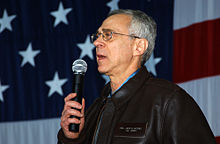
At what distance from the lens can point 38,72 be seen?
148 inches

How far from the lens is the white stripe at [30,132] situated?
359 centimetres

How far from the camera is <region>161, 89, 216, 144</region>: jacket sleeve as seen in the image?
1.04 metres

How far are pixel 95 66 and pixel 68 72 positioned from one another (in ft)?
1.34

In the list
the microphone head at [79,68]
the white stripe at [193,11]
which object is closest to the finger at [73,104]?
the microphone head at [79,68]

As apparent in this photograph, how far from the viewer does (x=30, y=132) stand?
3701 mm

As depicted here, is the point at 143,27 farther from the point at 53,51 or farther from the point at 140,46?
the point at 53,51

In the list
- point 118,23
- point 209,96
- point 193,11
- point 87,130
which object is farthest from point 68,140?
point 193,11

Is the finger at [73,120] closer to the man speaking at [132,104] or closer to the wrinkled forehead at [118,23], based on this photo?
the man speaking at [132,104]

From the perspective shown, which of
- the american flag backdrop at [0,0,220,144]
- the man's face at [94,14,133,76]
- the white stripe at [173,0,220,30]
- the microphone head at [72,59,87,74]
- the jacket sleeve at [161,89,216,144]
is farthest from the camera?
the american flag backdrop at [0,0,220,144]

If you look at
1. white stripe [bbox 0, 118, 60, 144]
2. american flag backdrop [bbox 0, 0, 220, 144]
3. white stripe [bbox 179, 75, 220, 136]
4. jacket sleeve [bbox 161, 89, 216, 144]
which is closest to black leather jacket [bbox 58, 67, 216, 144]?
jacket sleeve [bbox 161, 89, 216, 144]

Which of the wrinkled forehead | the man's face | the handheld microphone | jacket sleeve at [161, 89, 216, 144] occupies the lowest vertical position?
jacket sleeve at [161, 89, 216, 144]

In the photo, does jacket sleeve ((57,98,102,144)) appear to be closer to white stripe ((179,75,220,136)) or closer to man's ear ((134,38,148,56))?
man's ear ((134,38,148,56))

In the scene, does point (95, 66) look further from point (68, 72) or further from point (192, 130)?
point (192, 130)

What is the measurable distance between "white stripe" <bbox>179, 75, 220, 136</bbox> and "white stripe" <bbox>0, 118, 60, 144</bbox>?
179cm
